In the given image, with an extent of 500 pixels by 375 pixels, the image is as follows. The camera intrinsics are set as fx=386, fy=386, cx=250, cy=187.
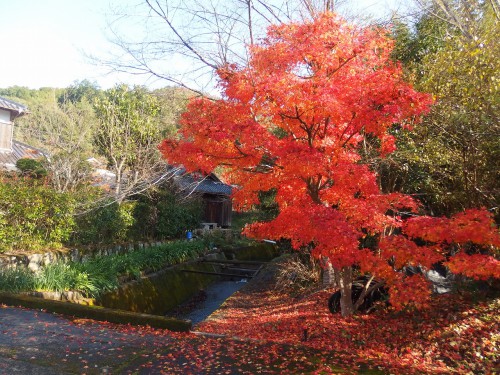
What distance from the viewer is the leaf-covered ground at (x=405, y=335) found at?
6133 mm

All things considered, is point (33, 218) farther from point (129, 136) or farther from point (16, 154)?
point (16, 154)

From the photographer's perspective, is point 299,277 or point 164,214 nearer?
point 299,277

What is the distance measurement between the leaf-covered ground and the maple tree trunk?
227 mm

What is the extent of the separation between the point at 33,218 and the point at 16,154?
1063 cm

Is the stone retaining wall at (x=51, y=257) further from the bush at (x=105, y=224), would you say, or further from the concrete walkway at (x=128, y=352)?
the concrete walkway at (x=128, y=352)

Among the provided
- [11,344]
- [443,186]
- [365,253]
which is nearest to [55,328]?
[11,344]

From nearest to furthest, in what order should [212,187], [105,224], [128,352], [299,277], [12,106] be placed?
1. [128,352]
2. [299,277]
3. [105,224]
4. [12,106]
5. [212,187]

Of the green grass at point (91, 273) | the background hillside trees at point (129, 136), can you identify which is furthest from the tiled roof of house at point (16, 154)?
the green grass at point (91, 273)

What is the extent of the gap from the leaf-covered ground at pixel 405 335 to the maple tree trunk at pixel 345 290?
23 centimetres

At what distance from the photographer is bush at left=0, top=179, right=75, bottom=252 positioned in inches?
422

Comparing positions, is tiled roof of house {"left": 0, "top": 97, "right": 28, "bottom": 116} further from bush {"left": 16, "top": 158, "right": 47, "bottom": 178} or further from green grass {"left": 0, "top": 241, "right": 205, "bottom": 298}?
green grass {"left": 0, "top": 241, "right": 205, "bottom": 298}

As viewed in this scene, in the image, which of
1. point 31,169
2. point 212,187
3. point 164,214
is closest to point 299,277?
point 164,214

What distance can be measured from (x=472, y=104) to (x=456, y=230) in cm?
253

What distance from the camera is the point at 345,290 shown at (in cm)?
826
